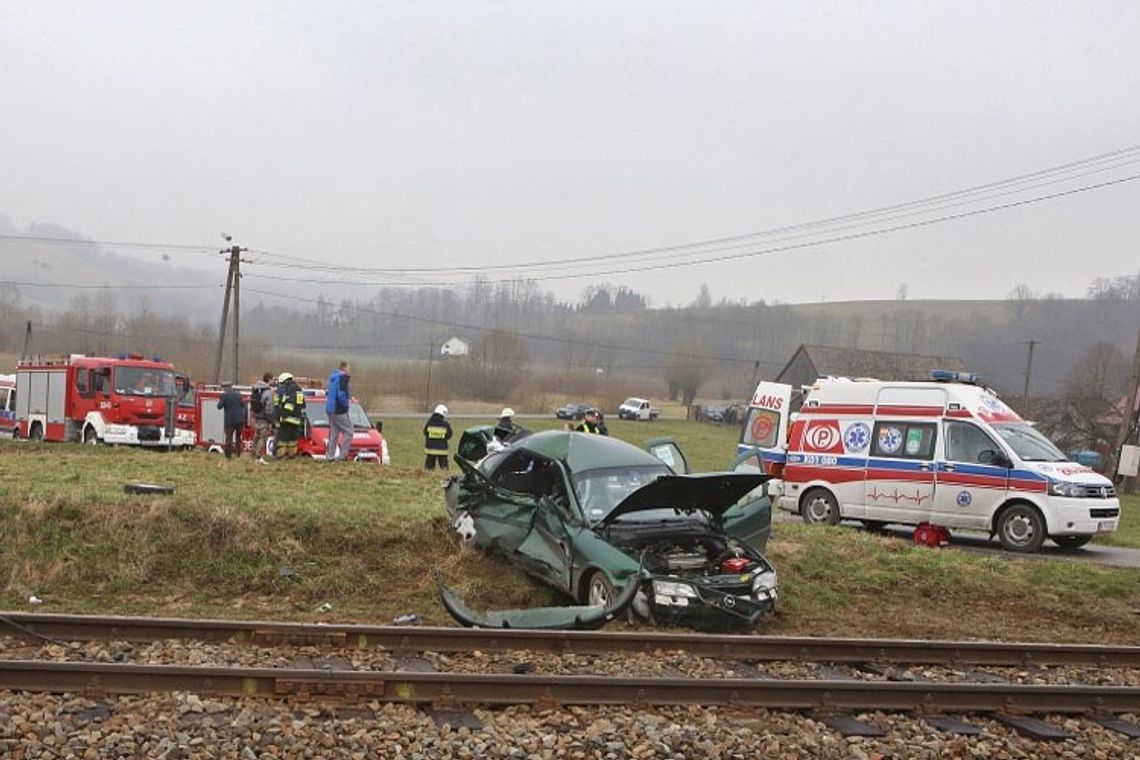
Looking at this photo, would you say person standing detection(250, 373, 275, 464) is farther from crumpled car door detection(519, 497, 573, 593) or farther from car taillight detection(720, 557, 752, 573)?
car taillight detection(720, 557, 752, 573)

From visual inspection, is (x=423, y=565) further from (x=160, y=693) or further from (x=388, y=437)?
(x=388, y=437)

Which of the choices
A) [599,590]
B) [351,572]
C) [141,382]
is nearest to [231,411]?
[141,382]

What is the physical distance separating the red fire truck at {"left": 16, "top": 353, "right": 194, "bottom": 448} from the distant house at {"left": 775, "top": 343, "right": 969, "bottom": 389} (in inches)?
2220

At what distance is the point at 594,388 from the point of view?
8450 cm

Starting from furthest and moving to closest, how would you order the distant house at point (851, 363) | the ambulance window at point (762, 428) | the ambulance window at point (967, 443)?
the distant house at point (851, 363) → the ambulance window at point (762, 428) → the ambulance window at point (967, 443)

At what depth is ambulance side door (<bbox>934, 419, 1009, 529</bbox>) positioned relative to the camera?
623 inches

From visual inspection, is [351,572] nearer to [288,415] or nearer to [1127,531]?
[288,415]

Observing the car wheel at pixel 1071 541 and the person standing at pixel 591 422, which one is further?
the person standing at pixel 591 422

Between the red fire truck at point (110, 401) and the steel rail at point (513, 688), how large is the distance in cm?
2138

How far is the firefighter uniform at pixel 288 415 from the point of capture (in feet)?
59.0

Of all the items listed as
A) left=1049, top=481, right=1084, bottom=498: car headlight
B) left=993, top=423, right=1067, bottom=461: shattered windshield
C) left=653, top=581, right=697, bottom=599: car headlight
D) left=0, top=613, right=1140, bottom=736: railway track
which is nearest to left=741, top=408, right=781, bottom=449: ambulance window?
left=993, top=423, right=1067, bottom=461: shattered windshield

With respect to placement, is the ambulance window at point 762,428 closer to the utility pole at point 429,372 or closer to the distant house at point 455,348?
the utility pole at point 429,372

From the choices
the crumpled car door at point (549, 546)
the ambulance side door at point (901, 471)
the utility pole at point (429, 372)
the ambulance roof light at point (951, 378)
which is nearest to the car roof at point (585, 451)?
the crumpled car door at point (549, 546)

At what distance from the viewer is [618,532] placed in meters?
9.54
